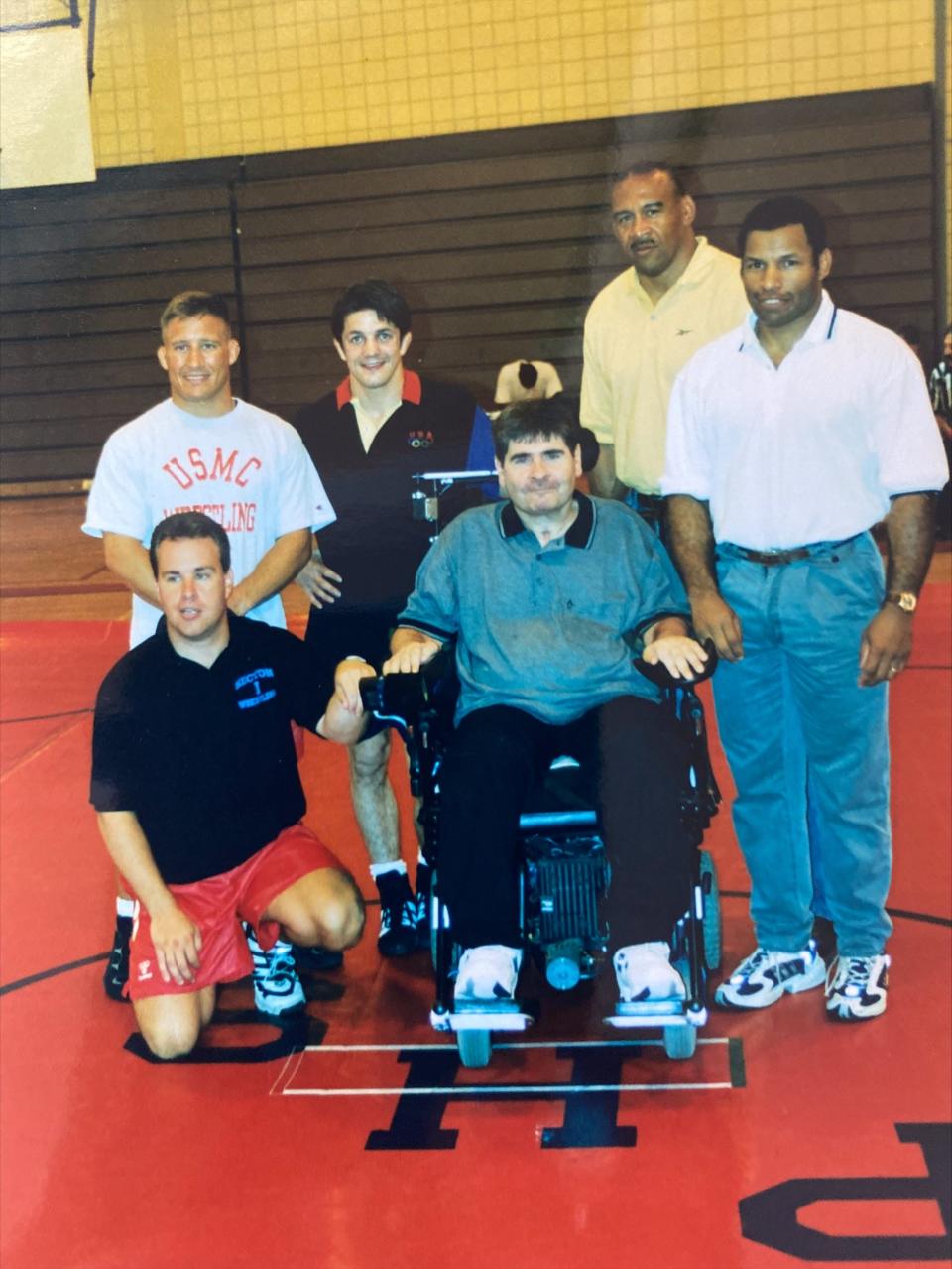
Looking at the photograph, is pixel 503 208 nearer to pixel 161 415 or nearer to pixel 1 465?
pixel 161 415

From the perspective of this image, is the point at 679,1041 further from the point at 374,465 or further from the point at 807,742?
the point at 374,465

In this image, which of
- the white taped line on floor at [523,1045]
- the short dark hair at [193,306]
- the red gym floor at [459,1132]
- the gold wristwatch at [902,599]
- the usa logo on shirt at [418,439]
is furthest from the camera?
the usa logo on shirt at [418,439]

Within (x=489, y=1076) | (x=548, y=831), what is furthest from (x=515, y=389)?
(x=489, y=1076)

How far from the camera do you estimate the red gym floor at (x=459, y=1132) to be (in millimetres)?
1981

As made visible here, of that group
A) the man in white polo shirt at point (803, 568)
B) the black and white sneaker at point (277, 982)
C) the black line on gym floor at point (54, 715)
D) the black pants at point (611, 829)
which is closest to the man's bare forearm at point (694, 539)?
the man in white polo shirt at point (803, 568)

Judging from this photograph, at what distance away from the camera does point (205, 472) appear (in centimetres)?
246

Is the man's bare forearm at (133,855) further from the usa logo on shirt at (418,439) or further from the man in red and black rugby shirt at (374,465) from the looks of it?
the usa logo on shirt at (418,439)

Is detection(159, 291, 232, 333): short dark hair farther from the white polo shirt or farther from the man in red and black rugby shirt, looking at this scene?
the white polo shirt

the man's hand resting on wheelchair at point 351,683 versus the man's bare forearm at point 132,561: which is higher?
the man's bare forearm at point 132,561

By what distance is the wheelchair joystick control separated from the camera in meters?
2.41

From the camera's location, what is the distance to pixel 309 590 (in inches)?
111

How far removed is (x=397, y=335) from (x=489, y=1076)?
1259 mm

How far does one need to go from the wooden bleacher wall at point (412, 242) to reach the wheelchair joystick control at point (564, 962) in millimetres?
988

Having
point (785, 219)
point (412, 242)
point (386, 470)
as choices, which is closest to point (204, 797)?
point (386, 470)
